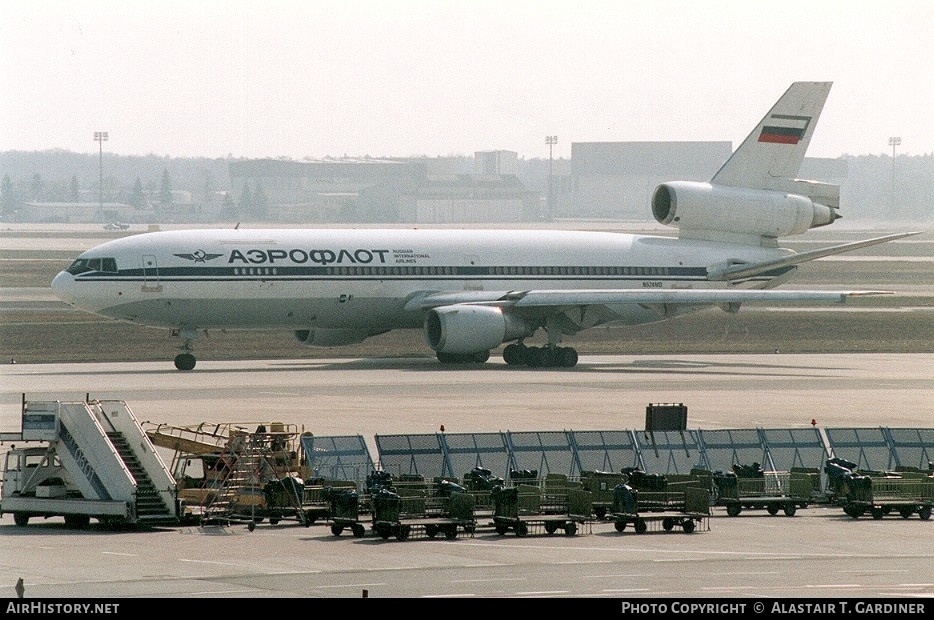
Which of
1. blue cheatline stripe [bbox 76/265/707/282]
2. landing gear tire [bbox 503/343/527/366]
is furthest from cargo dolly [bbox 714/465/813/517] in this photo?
landing gear tire [bbox 503/343/527/366]

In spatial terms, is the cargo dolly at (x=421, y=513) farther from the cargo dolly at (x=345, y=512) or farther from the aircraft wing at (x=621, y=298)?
the aircraft wing at (x=621, y=298)

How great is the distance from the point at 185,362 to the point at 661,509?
1215 inches

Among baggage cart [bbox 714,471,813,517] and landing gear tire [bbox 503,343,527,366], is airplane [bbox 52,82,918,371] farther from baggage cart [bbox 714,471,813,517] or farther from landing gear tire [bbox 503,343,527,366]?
baggage cart [bbox 714,471,813,517]

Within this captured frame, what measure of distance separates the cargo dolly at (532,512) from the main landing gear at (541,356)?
32090 mm

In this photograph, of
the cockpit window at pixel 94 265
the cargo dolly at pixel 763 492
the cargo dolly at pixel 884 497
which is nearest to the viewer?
the cargo dolly at pixel 884 497

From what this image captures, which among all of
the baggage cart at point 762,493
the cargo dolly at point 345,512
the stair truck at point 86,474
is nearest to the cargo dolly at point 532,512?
the cargo dolly at point 345,512

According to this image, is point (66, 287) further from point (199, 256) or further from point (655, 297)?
point (655, 297)

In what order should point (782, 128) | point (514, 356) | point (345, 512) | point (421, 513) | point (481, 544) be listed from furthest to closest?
point (782, 128)
point (514, 356)
point (421, 513)
point (345, 512)
point (481, 544)

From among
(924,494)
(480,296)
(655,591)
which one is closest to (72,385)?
(480,296)

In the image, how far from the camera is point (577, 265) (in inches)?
2589

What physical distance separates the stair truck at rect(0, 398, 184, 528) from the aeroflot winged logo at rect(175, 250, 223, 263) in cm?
2780

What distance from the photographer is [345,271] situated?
6109 centimetres

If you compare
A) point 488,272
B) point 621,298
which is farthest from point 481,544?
point 488,272

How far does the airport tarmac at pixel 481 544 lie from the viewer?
74.9 ft
